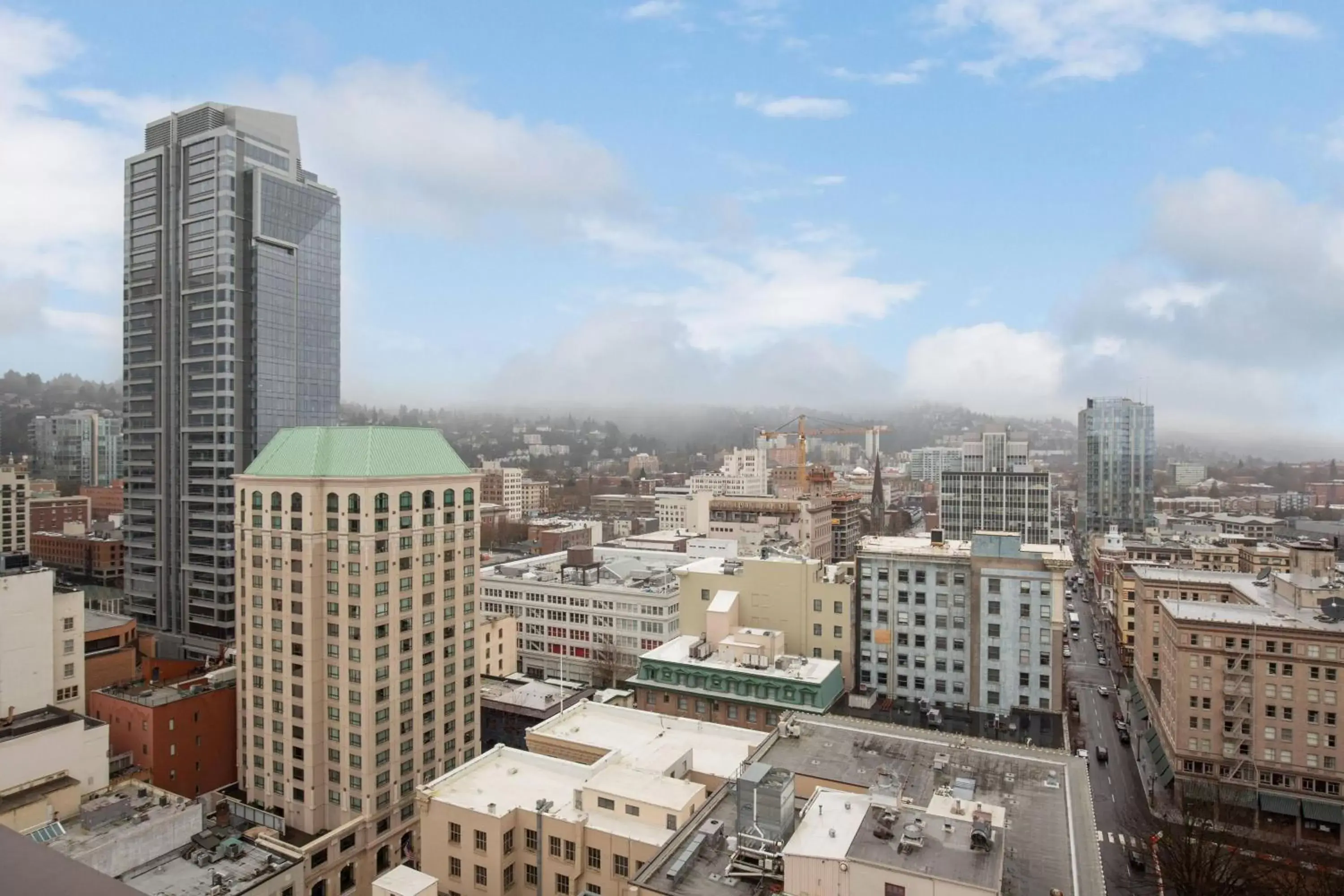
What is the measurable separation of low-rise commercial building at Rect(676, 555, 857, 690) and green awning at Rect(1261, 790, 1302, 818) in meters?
25.4

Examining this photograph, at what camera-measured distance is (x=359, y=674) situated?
40.3 metres

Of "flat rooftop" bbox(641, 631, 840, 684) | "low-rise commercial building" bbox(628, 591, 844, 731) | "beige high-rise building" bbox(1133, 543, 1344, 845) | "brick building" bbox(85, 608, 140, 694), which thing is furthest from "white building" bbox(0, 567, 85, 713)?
"beige high-rise building" bbox(1133, 543, 1344, 845)

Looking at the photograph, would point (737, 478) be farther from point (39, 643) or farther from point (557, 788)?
point (557, 788)

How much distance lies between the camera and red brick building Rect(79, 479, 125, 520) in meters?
132

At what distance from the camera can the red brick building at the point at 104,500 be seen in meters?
132

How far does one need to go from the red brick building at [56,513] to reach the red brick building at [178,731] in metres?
88.8

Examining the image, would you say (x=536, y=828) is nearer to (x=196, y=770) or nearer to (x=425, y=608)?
(x=425, y=608)

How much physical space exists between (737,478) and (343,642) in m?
146

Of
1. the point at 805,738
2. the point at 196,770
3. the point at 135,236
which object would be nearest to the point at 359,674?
the point at 196,770

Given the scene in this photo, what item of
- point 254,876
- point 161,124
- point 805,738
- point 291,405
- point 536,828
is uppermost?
point 161,124

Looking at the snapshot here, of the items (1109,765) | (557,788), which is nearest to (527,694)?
(557,788)

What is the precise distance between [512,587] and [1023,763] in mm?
52516

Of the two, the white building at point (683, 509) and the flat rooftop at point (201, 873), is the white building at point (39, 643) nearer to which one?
the flat rooftop at point (201, 873)

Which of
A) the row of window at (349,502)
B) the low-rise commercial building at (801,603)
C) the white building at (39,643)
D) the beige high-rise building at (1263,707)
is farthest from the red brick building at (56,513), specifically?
the beige high-rise building at (1263,707)
